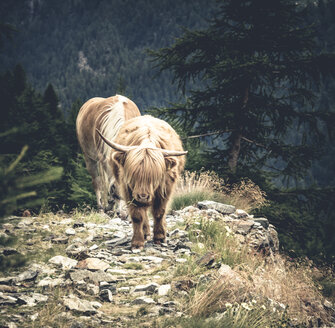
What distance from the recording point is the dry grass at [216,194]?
346 inches

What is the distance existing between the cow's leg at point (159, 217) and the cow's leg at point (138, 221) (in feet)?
0.68

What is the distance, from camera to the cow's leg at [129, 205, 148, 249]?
4.99 m

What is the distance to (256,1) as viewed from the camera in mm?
11023

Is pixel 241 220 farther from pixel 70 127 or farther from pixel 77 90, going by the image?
pixel 77 90

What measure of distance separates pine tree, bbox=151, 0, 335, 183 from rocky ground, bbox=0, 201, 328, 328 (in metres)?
5.21

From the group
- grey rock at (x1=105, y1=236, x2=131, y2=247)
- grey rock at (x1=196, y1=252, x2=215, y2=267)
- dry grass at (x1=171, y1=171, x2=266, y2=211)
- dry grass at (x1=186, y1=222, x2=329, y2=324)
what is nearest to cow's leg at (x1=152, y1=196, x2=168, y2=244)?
grey rock at (x1=105, y1=236, x2=131, y2=247)

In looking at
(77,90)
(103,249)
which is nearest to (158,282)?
(103,249)

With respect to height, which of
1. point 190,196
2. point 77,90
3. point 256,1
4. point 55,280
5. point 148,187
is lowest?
point 77,90

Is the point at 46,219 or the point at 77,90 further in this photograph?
the point at 77,90

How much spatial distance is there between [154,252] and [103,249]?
741 mm

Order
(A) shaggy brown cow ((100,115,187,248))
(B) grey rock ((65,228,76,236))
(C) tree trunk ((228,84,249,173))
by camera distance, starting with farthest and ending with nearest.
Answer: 1. (C) tree trunk ((228,84,249,173))
2. (B) grey rock ((65,228,76,236))
3. (A) shaggy brown cow ((100,115,187,248))

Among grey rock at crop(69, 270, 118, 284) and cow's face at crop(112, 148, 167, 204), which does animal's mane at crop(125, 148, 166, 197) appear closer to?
cow's face at crop(112, 148, 167, 204)

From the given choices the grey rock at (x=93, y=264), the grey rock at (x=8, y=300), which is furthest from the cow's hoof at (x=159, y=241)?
the grey rock at (x=8, y=300)

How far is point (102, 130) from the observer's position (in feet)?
22.8
